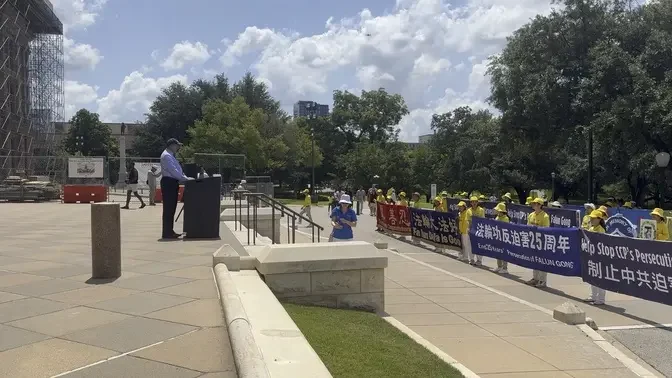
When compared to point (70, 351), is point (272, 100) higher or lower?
higher

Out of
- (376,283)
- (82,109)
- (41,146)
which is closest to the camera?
(376,283)

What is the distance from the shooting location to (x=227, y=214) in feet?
59.8

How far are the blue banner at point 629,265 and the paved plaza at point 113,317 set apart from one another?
670 centimetres

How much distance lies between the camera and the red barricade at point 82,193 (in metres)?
30.9

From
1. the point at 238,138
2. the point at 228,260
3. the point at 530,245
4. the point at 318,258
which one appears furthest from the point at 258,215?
the point at 238,138

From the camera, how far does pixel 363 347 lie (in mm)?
5977

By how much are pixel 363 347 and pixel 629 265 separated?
5.95m

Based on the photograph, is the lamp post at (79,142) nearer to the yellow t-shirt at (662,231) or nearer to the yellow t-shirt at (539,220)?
the yellow t-shirt at (539,220)

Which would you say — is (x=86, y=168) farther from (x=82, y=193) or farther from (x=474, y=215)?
(x=474, y=215)

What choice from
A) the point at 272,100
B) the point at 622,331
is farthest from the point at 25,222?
Answer: the point at 272,100

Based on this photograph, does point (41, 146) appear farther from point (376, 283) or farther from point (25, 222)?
point (376, 283)

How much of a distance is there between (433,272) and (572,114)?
24287mm

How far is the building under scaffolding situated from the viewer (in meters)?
46.5

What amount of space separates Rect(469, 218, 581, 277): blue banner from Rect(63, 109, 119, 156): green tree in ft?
287
